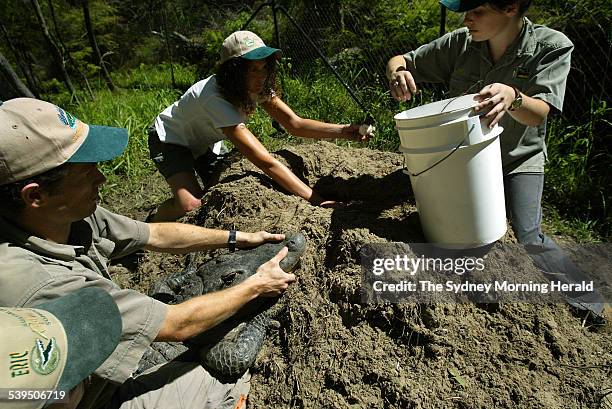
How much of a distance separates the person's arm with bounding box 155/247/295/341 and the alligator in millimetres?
123

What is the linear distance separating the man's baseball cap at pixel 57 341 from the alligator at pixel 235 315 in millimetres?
999

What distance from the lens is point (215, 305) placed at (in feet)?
6.33

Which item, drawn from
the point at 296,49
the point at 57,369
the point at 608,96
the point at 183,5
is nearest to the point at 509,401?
the point at 57,369

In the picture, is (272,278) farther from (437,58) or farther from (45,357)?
(437,58)

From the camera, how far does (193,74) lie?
10.1m

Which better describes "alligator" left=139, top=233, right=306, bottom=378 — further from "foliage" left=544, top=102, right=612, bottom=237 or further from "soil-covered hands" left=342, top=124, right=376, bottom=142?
"foliage" left=544, top=102, right=612, bottom=237

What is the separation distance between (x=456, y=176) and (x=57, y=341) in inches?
69.2

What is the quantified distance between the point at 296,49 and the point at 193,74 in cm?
383

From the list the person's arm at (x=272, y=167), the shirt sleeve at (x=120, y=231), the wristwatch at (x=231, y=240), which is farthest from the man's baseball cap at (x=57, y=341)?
the person's arm at (x=272, y=167)

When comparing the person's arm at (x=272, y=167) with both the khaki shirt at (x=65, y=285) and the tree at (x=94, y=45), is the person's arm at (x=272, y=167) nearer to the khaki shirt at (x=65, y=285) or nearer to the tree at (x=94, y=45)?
the khaki shirt at (x=65, y=285)

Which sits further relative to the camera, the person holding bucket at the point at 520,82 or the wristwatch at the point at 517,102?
the person holding bucket at the point at 520,82

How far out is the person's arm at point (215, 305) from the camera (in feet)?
5.77

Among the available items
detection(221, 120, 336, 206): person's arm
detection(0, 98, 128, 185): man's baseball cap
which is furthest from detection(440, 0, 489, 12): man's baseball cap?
detection(0, 98, 128, 185): man's baseball cap

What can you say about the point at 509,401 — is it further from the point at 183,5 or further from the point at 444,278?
the point at 183,5
